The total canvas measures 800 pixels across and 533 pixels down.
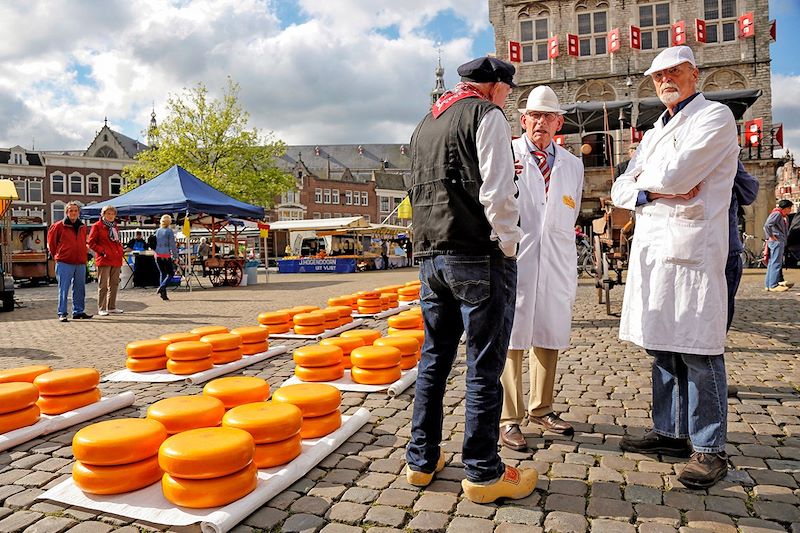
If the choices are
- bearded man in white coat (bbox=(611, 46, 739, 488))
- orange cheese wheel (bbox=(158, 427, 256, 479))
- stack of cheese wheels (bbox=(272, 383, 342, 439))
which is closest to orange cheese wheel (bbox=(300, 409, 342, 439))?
stack of cheese wheels (bbox=(272, 383, 342, 439))

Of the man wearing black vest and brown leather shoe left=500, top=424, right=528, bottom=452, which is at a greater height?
the man wearing black vest

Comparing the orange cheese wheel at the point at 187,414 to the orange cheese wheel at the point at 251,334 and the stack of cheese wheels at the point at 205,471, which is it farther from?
the orange cheese wheel at the point at 251,334

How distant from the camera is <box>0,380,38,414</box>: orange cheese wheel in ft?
12.1

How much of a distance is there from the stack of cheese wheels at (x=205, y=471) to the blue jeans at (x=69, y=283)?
28.9ft

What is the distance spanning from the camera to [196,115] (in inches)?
1537

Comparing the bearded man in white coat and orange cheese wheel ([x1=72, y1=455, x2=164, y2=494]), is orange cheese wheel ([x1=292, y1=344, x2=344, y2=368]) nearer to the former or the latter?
orange cheese wheel ([x1=72, y1=455, x2=164, y2=494])

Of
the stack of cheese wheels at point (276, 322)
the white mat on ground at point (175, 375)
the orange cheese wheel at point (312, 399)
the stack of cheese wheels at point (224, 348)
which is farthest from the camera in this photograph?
the stack of cheese wheels at point (276, 322)

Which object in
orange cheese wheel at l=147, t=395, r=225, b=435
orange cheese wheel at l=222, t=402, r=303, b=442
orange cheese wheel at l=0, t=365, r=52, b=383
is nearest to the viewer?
orange cheese wheel at l=222, t=402, r=303, b=442

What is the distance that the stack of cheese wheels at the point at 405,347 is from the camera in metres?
5.26

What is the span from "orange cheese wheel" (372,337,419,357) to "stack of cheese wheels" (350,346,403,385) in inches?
15.3

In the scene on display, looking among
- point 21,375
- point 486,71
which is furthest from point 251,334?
point 486,71

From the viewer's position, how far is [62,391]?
4102 millimetres

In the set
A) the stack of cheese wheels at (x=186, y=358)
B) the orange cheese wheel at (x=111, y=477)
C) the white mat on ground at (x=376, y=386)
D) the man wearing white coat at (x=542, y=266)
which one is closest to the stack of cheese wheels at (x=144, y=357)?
the stack of cheese wheels at (x=186, y=358)

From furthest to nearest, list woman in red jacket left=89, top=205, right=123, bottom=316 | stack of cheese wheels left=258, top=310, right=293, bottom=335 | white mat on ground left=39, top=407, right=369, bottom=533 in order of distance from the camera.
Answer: woman in red jacket left=89, top=205, right=123, bottom=316, stack of cheese wheels left=258, top=310, right=293, bottom=335, white mat on ground left=39, top=407, right=369, bottom=533
